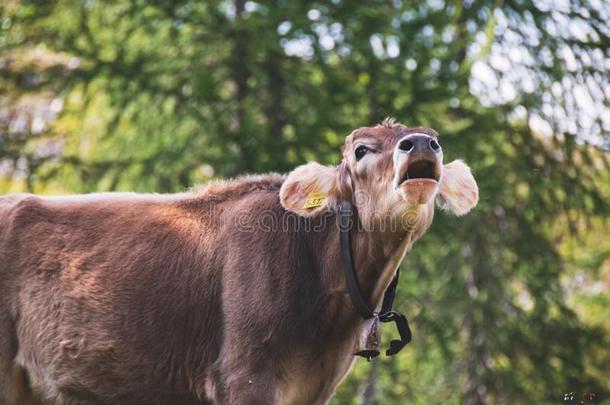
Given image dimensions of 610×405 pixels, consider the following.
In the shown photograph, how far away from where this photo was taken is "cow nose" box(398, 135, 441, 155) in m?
5.06

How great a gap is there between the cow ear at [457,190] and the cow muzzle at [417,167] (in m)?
0.56

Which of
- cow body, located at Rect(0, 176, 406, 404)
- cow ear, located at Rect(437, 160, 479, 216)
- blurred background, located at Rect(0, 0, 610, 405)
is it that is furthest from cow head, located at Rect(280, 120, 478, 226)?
blurred background, located at Rect(0, 0, 610, 405)

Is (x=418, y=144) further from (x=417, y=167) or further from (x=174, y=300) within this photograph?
(x=174, y=300)

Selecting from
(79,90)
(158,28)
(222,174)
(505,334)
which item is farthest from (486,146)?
(79,90)

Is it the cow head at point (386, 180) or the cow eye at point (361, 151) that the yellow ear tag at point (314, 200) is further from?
the cow eye at point (361, 151)

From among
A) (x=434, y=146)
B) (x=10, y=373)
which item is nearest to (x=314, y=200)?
(x=434, y=146)

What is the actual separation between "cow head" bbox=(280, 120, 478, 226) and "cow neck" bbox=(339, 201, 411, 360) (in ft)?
0.37

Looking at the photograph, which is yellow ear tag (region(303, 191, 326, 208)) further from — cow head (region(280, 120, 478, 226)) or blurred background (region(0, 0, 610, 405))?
blurred background (region(0, 0, 610, 405))

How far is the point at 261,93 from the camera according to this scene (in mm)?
11734

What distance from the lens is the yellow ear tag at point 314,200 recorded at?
A: 5.71m

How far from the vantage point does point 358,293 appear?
5594mm

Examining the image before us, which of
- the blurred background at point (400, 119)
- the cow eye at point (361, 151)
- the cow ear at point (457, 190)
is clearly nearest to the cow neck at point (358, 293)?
the cow eye at point (361, 151)

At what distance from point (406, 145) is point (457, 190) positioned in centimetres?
82

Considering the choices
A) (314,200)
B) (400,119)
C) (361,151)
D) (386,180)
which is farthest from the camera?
(400,119)
